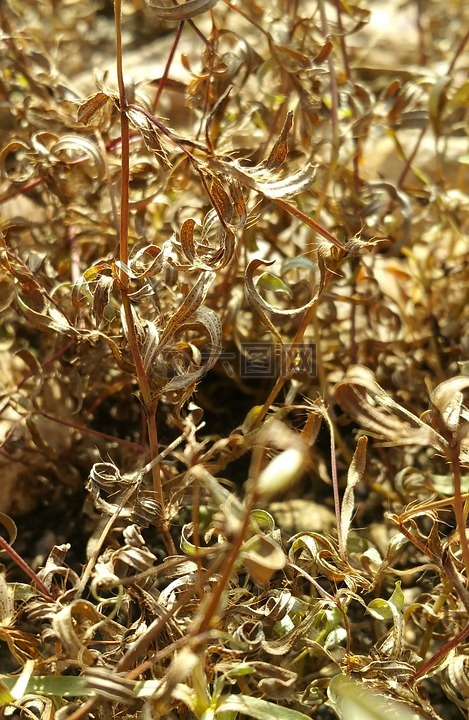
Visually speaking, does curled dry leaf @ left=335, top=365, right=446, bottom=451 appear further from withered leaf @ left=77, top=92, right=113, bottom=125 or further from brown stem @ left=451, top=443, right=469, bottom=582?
withered leaf @ left=77, top=92, right=113, bottom=125

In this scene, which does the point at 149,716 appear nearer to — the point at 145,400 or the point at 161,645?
the point at 161,645

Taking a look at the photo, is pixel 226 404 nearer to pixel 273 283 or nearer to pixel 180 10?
pixel 273 283

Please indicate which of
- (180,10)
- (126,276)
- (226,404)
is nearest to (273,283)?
(126,276)

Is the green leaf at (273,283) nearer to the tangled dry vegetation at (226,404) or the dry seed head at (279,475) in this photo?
the tangled dry vegetation at (226,404)

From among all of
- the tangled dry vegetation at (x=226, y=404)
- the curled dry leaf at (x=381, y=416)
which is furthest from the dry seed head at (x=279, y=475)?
the curled dry leaf at (x=381, y=416)

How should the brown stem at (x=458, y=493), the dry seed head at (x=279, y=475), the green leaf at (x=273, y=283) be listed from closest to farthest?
the dry seed head at (x=279, y=475)
the brown stem at (x=458, y=493)
the green leaf at (x=273, y=283)

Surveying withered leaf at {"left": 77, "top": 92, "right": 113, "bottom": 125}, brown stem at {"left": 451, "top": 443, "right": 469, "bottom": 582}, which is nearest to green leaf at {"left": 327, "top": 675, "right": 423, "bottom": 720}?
brown stem at {"left": 451, "top": 443, "right": 469, "bottom": 582}

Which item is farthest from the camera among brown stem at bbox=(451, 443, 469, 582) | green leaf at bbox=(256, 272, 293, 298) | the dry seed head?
green leaf at bbox=(256, 272, 293, 298)

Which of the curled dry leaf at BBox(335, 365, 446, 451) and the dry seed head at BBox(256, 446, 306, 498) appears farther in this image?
the curled dry leaf at BBox(335, 365, 446, 451)
